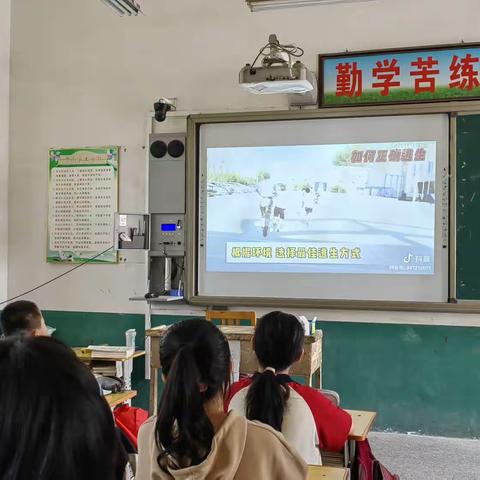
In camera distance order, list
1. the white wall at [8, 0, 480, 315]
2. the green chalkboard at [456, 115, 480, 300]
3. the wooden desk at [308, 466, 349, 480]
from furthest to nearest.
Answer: the white wall at [8, 0, 480, 315]
the green chalkboard at [456, 115, 480, 300]
the wooden desk at [308, 466, 349, 480]

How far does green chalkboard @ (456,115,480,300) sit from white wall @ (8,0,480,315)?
64 cm

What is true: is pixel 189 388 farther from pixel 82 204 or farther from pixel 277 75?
pixel 82 204

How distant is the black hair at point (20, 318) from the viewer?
8.55 ft

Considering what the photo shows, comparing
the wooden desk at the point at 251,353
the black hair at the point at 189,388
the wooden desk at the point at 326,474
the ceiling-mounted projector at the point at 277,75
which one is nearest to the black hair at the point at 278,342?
the wooden desk at the point at 326,474

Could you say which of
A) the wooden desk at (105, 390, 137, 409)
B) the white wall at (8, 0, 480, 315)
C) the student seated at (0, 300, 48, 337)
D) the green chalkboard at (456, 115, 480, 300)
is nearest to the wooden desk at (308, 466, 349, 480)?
the wooden desk at (105, 390, 137, 409)

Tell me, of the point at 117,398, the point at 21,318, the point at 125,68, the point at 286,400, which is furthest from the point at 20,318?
the point at 125,68

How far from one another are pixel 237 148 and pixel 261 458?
3318 millimetres

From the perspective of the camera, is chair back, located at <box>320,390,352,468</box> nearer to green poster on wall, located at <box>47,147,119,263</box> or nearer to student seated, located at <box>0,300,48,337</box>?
student seated, located at <box>0,300,48,337</box>

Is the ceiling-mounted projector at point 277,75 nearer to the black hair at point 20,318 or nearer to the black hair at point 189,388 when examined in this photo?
the black hair at point 20,318

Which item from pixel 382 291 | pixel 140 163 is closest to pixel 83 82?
pixel 140 163

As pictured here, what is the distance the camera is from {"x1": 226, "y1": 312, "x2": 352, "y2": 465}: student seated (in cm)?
172

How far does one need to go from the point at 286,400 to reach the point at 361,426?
21.2 inches

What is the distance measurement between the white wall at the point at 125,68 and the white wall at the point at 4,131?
0.17ft

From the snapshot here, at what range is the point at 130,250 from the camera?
4543 millimetres
